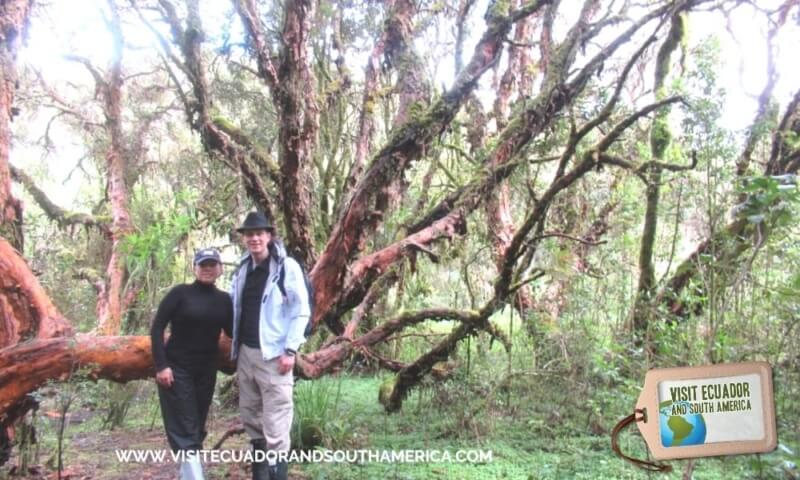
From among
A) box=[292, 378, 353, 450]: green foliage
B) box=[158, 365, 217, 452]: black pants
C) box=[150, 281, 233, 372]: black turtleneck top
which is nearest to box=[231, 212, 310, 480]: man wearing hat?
box=[150, 281, 233, 372]: black turtleneck top

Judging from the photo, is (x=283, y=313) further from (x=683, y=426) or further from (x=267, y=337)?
(x=683, y=426)

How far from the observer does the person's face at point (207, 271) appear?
10.3 ft

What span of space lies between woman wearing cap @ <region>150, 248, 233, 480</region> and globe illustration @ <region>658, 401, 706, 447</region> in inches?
96.7

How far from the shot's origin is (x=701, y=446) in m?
1.68

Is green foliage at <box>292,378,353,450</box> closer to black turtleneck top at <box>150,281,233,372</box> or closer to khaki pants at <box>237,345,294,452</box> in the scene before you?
khaki pants at <box>237,345,294,452</box>

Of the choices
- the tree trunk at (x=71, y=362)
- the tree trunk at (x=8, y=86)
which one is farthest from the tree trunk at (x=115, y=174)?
the tree trunk at (x=71, y=362)

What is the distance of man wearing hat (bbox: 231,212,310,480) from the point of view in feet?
9.95

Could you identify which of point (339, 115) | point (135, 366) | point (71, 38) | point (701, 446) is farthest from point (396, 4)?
point (71, 38)

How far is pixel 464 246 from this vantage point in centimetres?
630

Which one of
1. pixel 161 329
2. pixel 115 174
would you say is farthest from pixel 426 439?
pixel 115 174

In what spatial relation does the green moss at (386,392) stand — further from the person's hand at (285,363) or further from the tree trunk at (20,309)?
the tree trunk at (20,309)

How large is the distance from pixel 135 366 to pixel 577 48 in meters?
4.70

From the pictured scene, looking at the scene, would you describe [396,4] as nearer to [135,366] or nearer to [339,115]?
[339,115]

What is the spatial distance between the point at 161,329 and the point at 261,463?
38.6 inches
